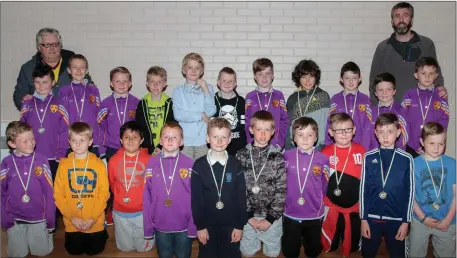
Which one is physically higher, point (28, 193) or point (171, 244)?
point (28, 193)

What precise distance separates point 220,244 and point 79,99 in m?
2.61

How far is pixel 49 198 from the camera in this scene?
13.8ft

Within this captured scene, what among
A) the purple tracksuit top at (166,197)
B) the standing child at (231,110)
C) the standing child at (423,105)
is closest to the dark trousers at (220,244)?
the purple tracksuit top at (166,197)

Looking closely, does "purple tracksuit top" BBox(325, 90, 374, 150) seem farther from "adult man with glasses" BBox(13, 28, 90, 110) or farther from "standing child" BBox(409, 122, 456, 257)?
"adult man with glasses" BBox(13, 28, 90, 110)

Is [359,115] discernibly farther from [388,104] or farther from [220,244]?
[220,244]

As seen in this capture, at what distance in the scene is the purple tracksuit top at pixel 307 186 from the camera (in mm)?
4086

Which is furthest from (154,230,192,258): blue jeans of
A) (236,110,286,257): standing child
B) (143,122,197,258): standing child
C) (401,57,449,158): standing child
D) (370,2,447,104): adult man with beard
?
(370,2,447,104): adult man with beard

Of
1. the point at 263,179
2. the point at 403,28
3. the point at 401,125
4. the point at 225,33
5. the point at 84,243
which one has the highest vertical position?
the point at 225,33

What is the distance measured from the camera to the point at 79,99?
5.00m

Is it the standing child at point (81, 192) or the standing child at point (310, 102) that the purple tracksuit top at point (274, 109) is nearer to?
the standing child at point (310, 102)

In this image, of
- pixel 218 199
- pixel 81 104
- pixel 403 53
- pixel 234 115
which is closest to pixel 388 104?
pixel 403 53

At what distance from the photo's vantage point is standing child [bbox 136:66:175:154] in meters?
4.86

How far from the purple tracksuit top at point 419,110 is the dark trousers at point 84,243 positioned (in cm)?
385

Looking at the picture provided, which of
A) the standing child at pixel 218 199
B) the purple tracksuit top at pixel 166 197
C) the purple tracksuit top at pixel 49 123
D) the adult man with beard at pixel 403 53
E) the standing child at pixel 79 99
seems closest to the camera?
the standing child at pixel 218 199
